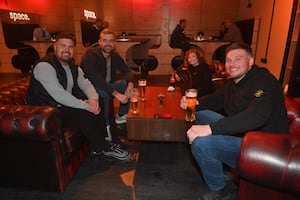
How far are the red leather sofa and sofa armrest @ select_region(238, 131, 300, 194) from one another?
120 cm

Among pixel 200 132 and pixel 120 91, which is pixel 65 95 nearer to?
pixel 120 91

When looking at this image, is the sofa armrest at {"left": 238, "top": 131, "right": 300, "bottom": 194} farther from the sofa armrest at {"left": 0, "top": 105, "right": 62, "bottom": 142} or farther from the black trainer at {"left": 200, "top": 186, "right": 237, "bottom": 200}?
the sofa armrest at {"left": 0, "top": 105, "right": 62, "bottom": 142}

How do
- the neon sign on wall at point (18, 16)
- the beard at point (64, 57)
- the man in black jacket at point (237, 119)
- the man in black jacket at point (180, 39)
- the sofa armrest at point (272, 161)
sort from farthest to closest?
the neon sign on wall at point (18, 16), the man in black jacket at point (180, 39), the beard at point (64, 57), the man in black jacket at point (237, 119), the sofa armrest at point (272, 161)

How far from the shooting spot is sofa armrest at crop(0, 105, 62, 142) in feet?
4.58

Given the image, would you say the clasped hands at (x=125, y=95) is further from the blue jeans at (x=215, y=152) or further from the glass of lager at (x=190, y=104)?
the blue jeans at (x=215, y=152)

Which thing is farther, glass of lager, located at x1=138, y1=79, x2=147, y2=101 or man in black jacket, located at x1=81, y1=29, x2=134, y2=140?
man in black jacket, located at x1=81, y1=29, x2=134, y2=140

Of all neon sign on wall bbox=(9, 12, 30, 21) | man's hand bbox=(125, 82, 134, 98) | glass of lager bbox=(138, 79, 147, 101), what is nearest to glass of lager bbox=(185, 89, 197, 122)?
glass of lager bbox=(138, 79, 147, 101)

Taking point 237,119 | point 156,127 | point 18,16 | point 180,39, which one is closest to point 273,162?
point 237,119

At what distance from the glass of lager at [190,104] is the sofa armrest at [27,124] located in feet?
3.41

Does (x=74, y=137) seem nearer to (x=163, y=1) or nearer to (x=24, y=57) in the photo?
(x=24, y=57)

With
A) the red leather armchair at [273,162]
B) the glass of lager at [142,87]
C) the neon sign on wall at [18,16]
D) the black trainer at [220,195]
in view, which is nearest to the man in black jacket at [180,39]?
the glass of lager at [142,87]

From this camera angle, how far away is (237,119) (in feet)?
4.26

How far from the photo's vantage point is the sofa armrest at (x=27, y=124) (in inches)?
54.9

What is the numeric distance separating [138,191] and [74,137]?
68 cm
